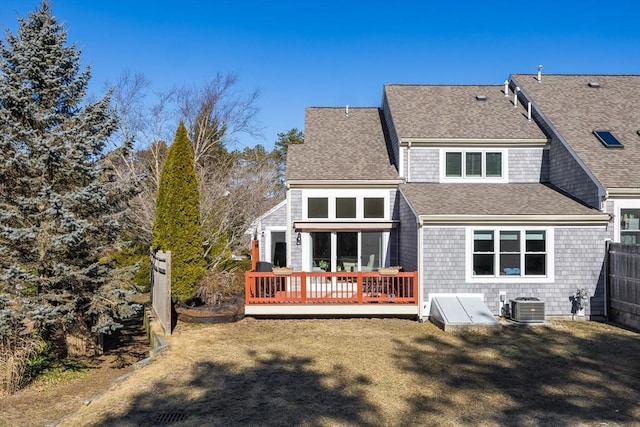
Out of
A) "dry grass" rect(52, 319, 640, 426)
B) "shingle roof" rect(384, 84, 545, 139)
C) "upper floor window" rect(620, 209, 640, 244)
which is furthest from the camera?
"shingle roof" rect(384, 84, 545, 139)

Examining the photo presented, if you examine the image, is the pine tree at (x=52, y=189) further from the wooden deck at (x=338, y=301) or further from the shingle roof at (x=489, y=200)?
the shingle roof at (x=489, y=200)

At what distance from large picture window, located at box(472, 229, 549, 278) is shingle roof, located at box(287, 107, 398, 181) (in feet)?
13.5

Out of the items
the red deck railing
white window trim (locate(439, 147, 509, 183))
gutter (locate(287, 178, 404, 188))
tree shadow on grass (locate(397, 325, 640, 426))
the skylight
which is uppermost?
the skylight

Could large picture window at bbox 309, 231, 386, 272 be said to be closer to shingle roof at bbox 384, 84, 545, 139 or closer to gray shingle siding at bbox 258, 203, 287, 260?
gray shingle siding at bbox 258, 203, 287, 260

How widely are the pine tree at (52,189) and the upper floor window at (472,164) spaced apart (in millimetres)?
Answer: 10179

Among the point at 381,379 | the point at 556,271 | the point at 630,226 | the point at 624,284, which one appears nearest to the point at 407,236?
the point at 556,271

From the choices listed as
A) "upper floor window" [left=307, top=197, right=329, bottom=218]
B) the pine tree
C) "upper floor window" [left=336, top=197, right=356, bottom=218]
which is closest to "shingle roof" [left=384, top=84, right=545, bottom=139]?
"upper floor window" [left=336, top=197, right=356, bottom=218]

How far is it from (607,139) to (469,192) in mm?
4501

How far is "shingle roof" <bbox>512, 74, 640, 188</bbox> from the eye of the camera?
1265cm

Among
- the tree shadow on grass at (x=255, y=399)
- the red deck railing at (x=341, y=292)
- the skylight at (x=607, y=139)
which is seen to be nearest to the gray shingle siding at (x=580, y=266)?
the skylight at (x=607, y=139)

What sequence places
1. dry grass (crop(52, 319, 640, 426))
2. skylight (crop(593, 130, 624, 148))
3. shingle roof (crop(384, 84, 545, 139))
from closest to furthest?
dry grass (crop(52, 319, 640, 426))
skylight (crop(593, 130, 624, 148))
shingle roof (crop(384, 84, 545, 139))

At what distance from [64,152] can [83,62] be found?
2139mm

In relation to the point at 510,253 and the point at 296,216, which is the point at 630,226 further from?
the point at 296,216

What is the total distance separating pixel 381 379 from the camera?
7250 mm
